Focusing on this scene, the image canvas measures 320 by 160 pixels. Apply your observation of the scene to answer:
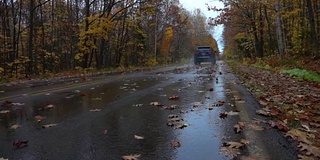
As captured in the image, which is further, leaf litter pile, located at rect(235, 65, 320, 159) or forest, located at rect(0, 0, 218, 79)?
forest, located at rect(0, 0, 218, 79)

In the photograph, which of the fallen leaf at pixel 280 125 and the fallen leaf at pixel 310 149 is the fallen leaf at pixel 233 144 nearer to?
the fallen leaf at pixel 310 149

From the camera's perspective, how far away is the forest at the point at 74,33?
2409 cm

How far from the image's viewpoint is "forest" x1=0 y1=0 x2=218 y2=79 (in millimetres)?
24094

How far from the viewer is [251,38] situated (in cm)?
3688

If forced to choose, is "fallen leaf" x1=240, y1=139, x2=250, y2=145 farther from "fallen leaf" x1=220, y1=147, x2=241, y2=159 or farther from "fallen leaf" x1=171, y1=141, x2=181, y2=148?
"fallen leaf" x1=171, y1=141, x2=181, y2=148

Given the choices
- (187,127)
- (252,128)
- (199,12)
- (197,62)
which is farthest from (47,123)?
(199,12)

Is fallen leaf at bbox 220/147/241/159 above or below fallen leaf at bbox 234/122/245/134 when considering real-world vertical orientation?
below

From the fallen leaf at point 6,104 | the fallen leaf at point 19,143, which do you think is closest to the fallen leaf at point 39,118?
the fallen leaf at point 19,143

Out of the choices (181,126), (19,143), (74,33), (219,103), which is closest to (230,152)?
(181,126)

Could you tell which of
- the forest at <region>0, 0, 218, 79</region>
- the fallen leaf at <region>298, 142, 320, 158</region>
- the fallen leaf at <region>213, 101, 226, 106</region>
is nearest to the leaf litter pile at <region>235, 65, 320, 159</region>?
the fallen leaf at <region>298, 142, 320, 158</region>

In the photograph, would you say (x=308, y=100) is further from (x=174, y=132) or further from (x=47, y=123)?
(x=47, y=123)

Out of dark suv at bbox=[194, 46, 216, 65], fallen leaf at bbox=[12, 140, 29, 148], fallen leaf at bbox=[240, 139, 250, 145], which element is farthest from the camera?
dark suv at bbox=[194, 46, 216, 65]

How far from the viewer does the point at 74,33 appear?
96.7 ft

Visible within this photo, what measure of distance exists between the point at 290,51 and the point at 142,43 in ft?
63.4
